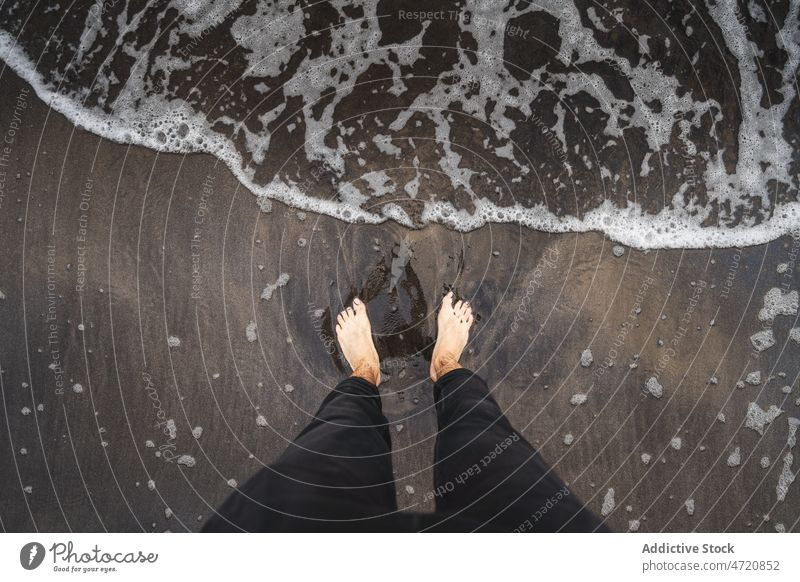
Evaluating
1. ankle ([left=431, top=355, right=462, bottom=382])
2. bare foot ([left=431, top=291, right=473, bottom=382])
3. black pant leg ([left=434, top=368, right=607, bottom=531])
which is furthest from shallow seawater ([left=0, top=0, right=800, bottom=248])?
black pant leg ([left=434, top=368, right=607, bottom=531])

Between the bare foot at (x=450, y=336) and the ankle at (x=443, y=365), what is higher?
the bare foot at (x=450, y=336)


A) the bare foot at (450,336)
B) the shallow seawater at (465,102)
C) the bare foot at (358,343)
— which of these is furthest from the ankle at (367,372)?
the shallow seawater at (465,102)

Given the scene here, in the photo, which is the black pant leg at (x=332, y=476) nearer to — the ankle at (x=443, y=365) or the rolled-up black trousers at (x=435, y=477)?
the rolled-up black trousers at (x=435, y=477)

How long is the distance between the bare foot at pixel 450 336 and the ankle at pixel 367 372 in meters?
0.16

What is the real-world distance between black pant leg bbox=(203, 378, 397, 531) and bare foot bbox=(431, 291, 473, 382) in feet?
0.63

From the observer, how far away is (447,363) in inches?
49.6

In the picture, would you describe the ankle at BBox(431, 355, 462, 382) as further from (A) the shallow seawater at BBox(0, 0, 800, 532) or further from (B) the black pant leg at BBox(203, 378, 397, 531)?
(B) the black pant leg at BBox(203, 378, 397, 531)

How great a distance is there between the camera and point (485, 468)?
1212 mm

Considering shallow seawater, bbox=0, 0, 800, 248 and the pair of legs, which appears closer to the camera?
the pair of legs

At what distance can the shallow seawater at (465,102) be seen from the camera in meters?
1.29

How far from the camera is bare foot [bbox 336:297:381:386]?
127 cm

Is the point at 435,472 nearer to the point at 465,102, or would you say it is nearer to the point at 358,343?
the point at 358,343

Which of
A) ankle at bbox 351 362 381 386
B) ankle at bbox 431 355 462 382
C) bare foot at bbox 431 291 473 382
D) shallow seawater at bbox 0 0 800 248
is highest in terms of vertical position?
shallow seawater at bbox 0 0 800 248

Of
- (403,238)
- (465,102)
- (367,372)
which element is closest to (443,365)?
(367,372)
